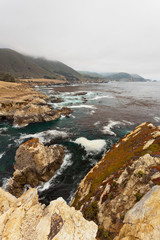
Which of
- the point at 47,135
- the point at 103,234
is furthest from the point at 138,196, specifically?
the point at 47,135

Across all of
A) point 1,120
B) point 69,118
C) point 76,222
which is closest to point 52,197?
point 76,222

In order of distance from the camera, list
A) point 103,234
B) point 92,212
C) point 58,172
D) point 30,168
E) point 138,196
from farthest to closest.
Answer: point 58,172
point 30,168
point 92,212
point 138,196
point 103,234

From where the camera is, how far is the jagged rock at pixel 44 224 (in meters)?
7.85

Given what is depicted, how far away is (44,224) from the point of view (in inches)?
335

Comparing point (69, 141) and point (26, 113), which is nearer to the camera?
point (69, 141)

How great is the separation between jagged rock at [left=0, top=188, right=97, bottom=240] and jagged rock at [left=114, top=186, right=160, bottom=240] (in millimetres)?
2693

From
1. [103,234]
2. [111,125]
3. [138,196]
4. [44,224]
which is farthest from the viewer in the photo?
[111,125]

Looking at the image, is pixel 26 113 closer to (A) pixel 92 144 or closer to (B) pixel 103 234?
(A) pixel 92 144

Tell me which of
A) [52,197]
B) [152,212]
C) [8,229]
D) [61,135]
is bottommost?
[52,197]

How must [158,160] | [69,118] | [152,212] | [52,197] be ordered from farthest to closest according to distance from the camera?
[69,118]
[52,197]
[158,160]
[152,212]

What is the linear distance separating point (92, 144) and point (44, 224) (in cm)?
2503

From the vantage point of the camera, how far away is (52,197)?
19.2m

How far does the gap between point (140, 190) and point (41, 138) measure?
105 feet

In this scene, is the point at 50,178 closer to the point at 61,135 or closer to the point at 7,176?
the point at 7,176
